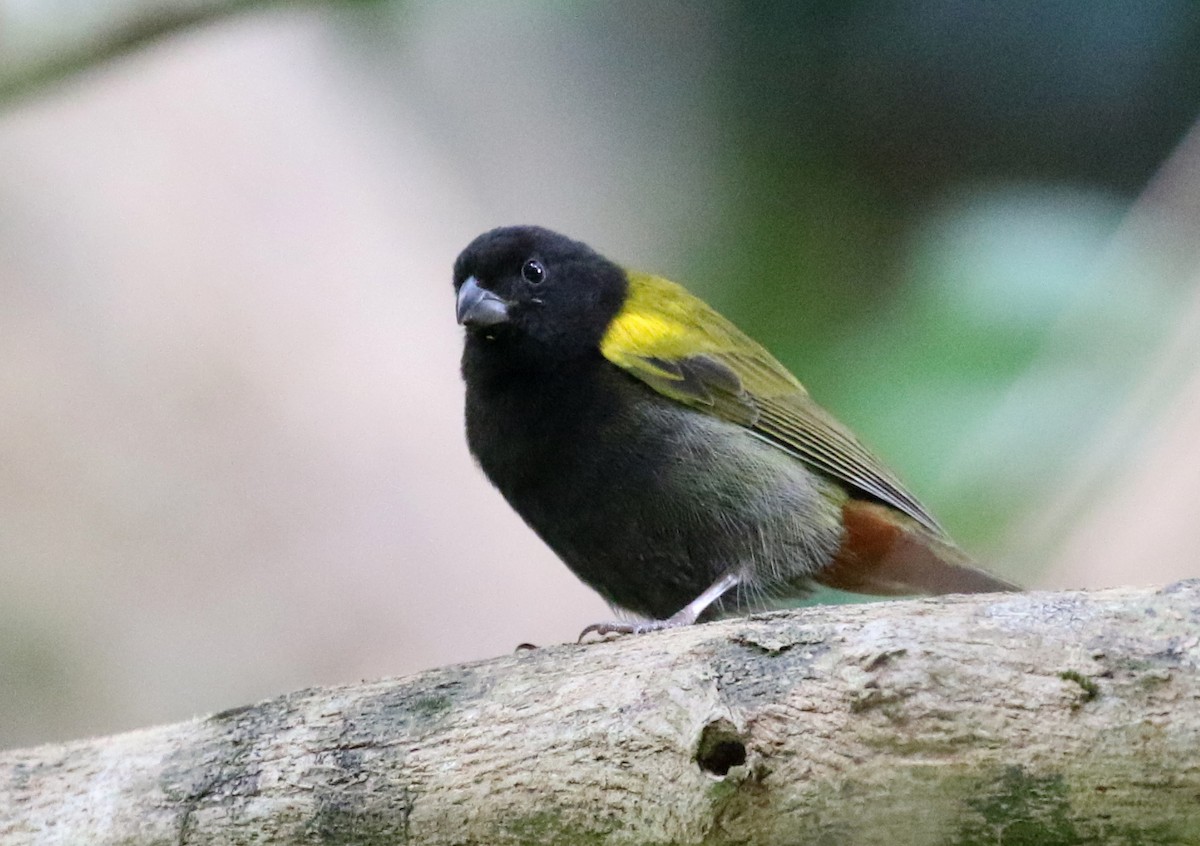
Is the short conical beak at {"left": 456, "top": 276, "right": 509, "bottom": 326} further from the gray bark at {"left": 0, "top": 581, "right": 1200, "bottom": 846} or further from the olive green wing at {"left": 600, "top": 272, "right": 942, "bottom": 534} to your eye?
the gray bark at {"left": 0, "top": 581, "right": 1200, "bottom": 846}

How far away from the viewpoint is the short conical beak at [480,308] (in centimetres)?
356

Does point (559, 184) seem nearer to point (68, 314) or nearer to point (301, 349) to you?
point (301, 349)

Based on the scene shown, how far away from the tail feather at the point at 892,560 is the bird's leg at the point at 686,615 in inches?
11.9

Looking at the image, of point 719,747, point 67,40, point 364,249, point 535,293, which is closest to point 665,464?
point 535,293

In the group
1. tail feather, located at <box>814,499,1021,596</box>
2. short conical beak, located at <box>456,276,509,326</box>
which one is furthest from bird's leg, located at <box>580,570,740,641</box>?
short conical beak, located at <box>456,276,509,326</box>

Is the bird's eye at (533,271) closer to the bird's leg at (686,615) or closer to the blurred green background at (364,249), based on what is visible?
the blurred green background at (364,249)

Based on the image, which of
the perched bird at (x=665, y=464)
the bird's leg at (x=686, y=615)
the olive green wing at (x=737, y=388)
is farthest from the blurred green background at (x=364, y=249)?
the bird's leg at (x=686, y=615)

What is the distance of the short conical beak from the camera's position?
356 centimetres

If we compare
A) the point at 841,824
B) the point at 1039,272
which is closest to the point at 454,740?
the point at 841,824

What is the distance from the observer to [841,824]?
1930mm

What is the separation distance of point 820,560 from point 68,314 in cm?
366

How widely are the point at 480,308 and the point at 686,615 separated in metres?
1.01

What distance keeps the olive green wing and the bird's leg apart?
432mm

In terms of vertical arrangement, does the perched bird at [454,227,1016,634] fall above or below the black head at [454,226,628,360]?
below
